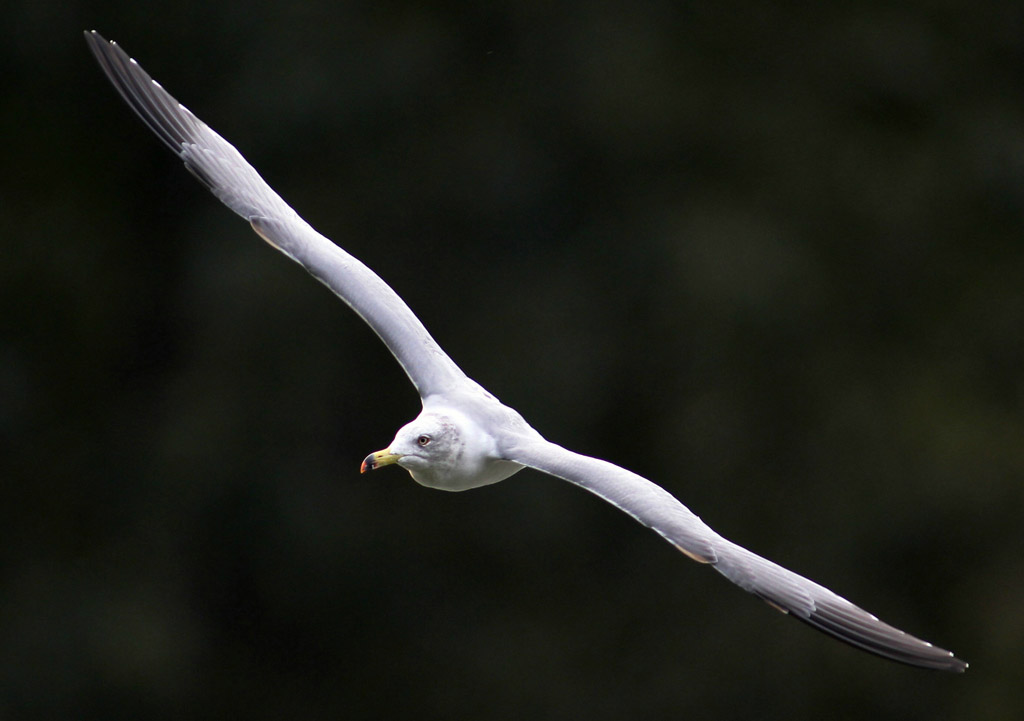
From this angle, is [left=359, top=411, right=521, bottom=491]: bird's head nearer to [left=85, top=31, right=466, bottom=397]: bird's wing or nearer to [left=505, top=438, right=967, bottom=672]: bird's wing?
[left=85, top=31, right=466, bottom=397]: bird's wing

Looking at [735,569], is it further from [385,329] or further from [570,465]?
[385,329]

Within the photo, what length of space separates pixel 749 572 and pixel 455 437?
0.99 m

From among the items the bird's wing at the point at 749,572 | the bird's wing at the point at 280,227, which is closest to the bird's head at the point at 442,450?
the bird's wing at the point at 280,227

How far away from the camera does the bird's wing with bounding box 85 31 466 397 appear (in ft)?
15.8

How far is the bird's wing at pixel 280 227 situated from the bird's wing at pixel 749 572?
896 mm

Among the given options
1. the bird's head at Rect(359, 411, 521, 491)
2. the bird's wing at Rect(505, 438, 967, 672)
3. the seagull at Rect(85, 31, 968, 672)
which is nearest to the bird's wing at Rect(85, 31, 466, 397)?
the seagull at Rect(85, 31, 968, 672)

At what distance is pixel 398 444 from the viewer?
445 centimetres

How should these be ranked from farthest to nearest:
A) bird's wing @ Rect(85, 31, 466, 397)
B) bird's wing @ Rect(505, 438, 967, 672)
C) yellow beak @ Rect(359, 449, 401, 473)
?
1. bird's wing @ Rect(85, 31, 466, 397)
2. yellow beak @ Rect(359, 449, 401, 473)
3. bird's wing @ Rect(505, 438, 967, 672)

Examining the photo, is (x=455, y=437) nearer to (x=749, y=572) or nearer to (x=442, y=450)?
(x=442, y=450)

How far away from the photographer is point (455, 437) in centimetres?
445

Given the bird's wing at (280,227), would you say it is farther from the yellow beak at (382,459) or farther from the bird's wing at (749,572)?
the bird's wing at (749,572)

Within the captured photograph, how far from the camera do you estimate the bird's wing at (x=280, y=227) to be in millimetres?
4812

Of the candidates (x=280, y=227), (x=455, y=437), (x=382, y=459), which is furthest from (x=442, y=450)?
(x=280, y=227)

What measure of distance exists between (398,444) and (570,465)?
1.96 ft
